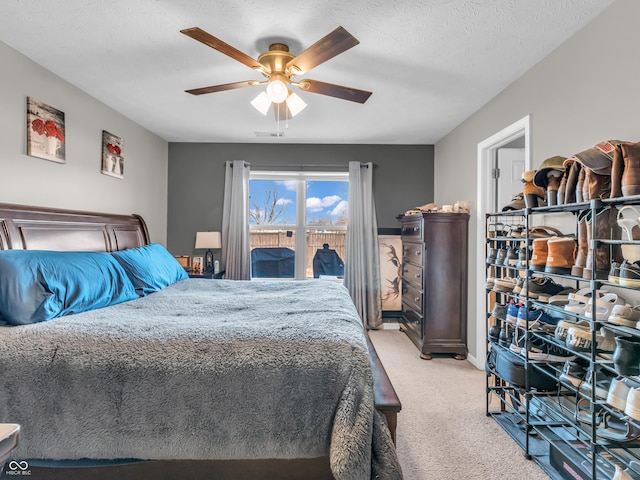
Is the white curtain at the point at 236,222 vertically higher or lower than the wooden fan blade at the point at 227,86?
lower

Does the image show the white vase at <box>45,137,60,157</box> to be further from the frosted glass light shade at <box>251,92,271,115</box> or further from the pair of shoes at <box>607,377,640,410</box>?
the pair of shoes at <box>607,377,640,410</box>

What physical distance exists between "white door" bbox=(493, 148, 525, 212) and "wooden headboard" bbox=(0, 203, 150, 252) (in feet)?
11.8

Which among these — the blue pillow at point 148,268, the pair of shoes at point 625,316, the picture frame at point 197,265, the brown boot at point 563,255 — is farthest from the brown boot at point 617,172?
the picture frame at point 197,265

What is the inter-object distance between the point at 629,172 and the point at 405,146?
11.5 feet

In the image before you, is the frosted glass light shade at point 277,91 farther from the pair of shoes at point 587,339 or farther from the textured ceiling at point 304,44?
the pair of shoes at point 587,339

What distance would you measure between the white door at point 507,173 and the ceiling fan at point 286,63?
5.40ft

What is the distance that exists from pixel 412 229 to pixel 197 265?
268 centimetres

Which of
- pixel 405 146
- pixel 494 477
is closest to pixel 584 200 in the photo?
pixel 494 477

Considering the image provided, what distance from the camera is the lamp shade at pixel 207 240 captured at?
442 centimetres

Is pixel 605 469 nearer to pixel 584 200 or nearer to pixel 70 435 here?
pixel 584 200

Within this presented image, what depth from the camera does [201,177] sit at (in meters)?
4.79

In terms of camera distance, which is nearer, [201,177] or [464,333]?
[464,333]

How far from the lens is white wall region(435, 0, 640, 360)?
179cm

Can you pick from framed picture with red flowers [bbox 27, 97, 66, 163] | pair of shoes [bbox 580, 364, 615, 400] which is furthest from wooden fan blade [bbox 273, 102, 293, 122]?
pair of shoes [bbox 580, 364, 615, 400]
